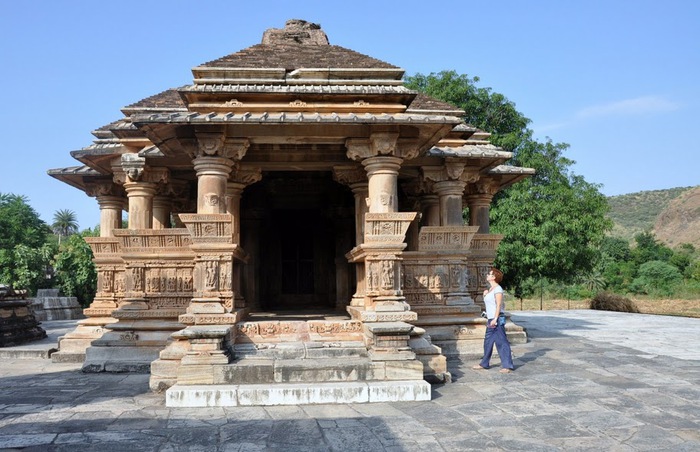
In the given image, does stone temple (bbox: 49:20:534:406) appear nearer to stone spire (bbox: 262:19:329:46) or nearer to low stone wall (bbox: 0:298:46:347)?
stone spire (bbox: 262:19:329:46)

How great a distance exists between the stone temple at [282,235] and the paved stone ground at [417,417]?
19.7 inches

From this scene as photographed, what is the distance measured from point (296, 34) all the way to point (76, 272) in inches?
976

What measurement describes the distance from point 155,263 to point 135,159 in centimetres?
210

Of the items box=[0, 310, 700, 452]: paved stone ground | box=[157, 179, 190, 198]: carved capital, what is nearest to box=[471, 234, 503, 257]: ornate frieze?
box=[0, 310, 700, 452]: paved stone ground

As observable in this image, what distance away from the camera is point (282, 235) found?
13.0m

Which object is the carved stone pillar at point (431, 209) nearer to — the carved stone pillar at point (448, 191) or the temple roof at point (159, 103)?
the carved stone pillar at point (448, 191)

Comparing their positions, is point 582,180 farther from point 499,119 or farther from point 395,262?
point 395,262

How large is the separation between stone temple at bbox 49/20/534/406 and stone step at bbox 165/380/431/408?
0.05ft

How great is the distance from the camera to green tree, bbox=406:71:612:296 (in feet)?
71.6

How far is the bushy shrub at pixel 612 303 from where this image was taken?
22.4 meters

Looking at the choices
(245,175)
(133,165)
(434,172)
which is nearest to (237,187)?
(245,175)

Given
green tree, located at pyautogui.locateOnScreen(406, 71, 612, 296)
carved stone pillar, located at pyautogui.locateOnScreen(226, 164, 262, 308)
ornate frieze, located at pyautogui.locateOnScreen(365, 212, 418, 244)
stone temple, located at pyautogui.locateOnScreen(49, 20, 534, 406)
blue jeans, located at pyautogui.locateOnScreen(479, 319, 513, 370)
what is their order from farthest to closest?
green tree, located at pyautogui.locateOnScreen(406, 71, 612, 296) < carved stone pillar, located at pyautogui.locateOnScreen(226, 164, 262, 308) < blue jeans, located at pyautogui.locateOnScreen(479, 319, 513, 370) < ornate frieze, located at pyautogui.locateOnScreen(365, 212, 418, 244) < stone temple, located at pyautogui.locateOnScreen(49, 20, 534, 406)

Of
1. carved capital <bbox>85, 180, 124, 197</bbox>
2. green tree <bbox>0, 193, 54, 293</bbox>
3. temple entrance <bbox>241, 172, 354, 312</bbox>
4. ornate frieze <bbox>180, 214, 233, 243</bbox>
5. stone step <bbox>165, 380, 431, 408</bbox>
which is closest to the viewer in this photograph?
stone step <bbox>165, 380, 431, 408</bbox>

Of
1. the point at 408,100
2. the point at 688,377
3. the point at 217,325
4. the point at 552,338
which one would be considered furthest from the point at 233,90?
the point at 552,338
